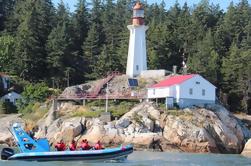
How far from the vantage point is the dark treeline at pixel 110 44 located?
235 ft

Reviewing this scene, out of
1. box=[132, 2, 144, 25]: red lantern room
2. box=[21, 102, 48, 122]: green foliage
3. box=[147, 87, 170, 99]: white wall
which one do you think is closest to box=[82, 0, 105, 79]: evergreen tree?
box=[132, 2, 144, 25]: red lantern room

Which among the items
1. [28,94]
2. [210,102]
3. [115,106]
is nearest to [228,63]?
[210,102]

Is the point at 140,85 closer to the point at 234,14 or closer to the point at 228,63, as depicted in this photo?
the point at 228,63

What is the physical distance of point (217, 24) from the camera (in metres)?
90.1

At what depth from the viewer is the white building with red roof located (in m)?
58.4

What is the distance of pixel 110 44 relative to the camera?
85750mm

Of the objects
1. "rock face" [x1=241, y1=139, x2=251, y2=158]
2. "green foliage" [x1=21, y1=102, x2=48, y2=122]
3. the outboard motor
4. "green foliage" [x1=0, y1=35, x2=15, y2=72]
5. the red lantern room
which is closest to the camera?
the outboard motor

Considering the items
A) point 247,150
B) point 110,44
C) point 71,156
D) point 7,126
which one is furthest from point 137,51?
point 71,156

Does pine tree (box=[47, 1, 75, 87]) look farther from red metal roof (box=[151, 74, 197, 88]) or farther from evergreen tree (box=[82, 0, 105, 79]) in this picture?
red metal roof (box=[151, 74, 197, 88])

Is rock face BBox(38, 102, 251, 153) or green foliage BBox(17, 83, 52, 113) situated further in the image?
green foliage BBox(17, 83, 52, 113)

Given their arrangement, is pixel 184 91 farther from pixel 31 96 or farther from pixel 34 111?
pixel 31 96

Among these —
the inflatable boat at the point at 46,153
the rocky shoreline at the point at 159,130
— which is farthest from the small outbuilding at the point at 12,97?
the inflatable boat at the point at 46,153

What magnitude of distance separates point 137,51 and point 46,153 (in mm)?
34183

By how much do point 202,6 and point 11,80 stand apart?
36930mm
